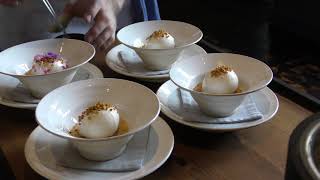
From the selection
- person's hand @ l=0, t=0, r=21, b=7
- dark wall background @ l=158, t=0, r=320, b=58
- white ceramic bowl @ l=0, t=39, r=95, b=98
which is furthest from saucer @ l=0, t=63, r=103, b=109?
dark wall background @ l=158, t=0, r=320, b=58

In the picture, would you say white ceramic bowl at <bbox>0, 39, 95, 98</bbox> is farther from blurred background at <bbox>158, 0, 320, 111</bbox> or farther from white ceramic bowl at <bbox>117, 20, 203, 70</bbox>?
blurred background at <bbox>158, 0, 320, 111</bbox>

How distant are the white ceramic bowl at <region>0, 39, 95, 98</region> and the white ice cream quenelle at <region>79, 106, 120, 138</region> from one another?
178mm

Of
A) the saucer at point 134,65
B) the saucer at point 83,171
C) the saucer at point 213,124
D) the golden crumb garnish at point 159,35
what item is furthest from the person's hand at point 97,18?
the saucer at point 83,171

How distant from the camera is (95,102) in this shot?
0.72 m

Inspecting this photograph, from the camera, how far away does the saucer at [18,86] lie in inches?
31.4

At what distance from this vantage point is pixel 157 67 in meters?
0.91

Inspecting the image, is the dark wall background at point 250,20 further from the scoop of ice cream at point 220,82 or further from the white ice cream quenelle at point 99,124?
the white ice cream quenelle at point 99,124

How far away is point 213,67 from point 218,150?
195 mm

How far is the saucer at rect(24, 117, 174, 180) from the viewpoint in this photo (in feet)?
1.96

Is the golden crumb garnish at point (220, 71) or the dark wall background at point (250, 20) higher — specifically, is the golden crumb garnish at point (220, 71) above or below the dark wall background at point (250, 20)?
above

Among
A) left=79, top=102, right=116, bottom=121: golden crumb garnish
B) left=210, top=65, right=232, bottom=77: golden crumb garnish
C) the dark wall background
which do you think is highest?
left=79, top=102, right=116, bottom=121: golden crumb garnish

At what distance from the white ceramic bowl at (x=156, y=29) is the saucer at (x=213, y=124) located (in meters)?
0.09

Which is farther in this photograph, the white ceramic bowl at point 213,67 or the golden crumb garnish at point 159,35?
the golden crumb garnish at point 159,35

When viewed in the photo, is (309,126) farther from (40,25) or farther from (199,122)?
(40,25)
